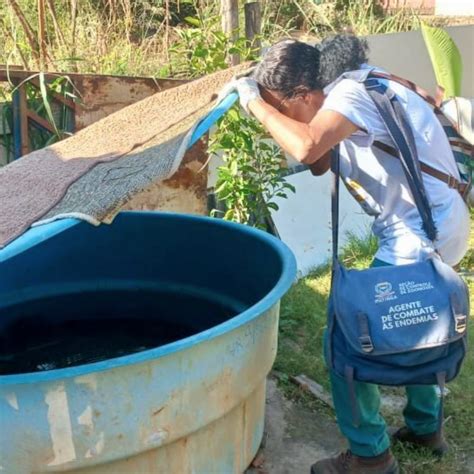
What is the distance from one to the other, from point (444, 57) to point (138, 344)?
A: 3.97 meters

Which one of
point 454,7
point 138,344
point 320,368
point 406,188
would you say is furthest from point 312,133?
point 454,7

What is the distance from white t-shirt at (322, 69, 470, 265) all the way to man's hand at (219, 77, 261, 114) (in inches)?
9.0

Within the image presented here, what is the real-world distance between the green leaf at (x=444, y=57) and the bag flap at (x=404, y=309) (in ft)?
12.7

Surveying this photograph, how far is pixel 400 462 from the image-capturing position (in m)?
2.80

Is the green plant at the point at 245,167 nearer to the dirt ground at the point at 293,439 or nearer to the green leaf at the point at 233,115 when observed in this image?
the green leaf at the point at 233,115

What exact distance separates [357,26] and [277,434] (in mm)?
5276

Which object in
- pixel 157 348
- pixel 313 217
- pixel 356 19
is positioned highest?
pixel 356 19

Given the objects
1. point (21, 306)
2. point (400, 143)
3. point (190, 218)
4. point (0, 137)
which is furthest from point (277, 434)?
point (0, 137)

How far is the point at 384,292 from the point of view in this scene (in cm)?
232

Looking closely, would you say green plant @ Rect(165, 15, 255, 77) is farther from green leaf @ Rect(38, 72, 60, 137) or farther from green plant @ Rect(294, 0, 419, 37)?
green plant @ Rect(294, 0, 419, 37)

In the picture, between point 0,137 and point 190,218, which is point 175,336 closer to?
point 190,218

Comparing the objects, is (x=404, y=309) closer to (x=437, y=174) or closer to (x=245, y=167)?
(x=437, y=174)

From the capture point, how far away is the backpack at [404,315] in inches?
90.1

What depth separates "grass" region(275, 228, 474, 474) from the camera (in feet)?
9.28
